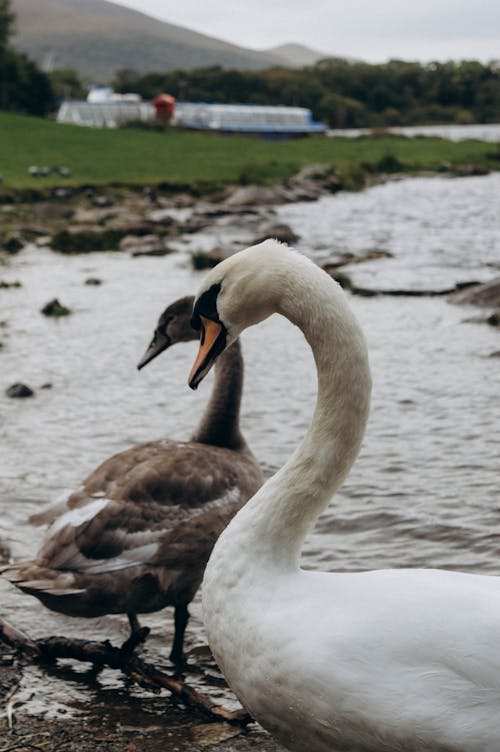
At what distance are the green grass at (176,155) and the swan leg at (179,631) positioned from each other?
2405cm

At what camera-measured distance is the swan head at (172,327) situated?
6012 mm

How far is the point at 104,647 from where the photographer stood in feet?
15.0

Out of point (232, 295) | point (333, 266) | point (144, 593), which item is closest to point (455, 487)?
point (144, 593)

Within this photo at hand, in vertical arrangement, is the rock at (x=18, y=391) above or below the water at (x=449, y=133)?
below

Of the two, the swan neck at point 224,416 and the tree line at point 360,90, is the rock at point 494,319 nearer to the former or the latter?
the swan neck at point 224,416

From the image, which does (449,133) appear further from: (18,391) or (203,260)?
(18,391)

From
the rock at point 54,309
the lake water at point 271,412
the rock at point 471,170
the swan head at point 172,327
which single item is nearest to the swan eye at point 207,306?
the lake water at point 271,412

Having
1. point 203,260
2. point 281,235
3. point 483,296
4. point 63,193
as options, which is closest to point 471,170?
point 63,193

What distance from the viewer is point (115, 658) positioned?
454 cm

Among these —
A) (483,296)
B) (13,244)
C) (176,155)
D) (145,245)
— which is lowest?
(13,244)

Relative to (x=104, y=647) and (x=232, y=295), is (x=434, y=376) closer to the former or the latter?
(x=104, y=647)

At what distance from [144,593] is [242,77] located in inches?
5102

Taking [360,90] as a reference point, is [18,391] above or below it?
below

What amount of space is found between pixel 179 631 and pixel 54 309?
9.29 metres
